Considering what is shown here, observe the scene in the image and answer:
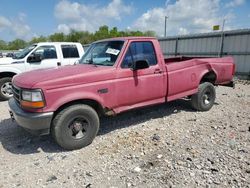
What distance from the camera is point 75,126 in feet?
14.1

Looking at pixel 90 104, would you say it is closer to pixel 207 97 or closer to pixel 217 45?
pixel 207 97

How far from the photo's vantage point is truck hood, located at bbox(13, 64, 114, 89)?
393 cm

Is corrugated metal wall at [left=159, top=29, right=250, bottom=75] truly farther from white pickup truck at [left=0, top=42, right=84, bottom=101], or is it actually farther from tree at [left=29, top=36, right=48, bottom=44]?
tree at [left=29, top=36, right=48, bottom=44]

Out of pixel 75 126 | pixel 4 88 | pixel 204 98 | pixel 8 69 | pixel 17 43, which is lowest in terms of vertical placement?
pixel 17 43

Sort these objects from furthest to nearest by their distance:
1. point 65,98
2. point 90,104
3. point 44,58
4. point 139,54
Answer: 1. point 44,58
2. point 139,54
3. point 90,104
4. point 65,98

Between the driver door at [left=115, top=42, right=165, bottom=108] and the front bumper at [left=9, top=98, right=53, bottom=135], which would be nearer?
the front bumper at [left=9, top=98, right=53, bottom=135]

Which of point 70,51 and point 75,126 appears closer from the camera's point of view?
point 75,126

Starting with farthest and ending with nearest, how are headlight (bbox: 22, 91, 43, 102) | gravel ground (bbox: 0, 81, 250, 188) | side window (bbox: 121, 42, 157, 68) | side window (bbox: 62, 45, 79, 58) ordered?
side window (bbox: 62, 45, 79, 58) < side window (bbox: 121, 42, 157, 68) < headlight (bbox: 22, 91, 43, 102) < gravel ground (bbox: 0, 81, 250, 188)

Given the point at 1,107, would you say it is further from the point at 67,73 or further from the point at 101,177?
the point at 101,177

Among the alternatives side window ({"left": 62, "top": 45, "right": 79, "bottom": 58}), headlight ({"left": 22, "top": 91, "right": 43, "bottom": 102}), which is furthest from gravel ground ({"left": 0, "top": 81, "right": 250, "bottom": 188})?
side window ({"left": 62, "top": 45, "right": 79, "bottom": 58})

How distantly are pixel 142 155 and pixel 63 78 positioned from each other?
1.88 metres

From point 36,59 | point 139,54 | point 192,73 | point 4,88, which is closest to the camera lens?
point 139,54

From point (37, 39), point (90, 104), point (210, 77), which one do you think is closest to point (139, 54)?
point (90, 104)

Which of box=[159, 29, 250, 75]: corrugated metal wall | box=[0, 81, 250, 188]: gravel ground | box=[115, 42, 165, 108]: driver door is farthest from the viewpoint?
box=[159, 29, 250, 75]: corrugated metal wall
